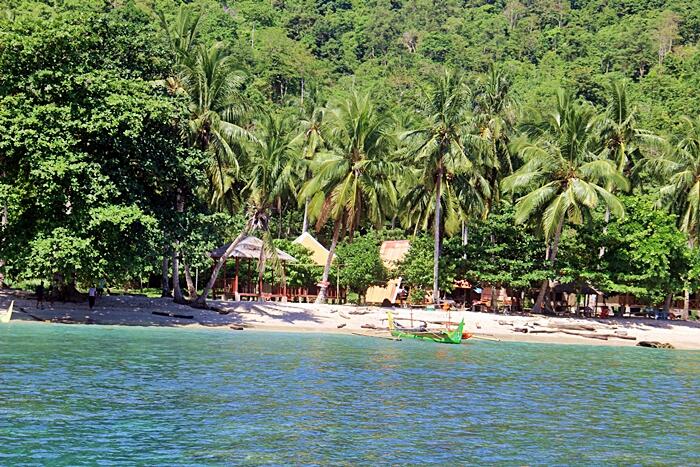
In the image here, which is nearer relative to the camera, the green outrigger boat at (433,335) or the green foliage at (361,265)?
the green outrigger boat at (433,335)

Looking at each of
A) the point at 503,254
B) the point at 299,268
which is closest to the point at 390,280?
the point at 299,268

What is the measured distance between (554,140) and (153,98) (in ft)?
66.5

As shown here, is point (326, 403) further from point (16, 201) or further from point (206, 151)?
point (206, 151)

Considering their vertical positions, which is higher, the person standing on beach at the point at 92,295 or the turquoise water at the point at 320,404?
the person standing on beach at the point at 92,295

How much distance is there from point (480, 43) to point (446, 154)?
78.8 metres

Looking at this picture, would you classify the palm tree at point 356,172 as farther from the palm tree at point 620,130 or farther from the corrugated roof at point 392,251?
the palm tree at point 620,130

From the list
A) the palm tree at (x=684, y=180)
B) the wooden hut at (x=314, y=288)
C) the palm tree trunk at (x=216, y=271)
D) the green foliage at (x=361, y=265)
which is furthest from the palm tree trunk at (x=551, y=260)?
the palm tree trunk at (x=216, y=271)

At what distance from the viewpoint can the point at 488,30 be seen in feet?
401

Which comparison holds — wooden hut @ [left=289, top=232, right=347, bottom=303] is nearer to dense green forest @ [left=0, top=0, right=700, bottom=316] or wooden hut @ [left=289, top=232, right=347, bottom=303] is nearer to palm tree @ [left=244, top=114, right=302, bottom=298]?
dense green forest @ [left=0, top=0, right=700, bottom=316]

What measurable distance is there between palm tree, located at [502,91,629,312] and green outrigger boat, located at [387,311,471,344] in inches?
346

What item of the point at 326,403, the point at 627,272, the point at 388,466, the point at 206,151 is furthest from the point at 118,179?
the point at 627,272

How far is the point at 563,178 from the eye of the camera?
42.9m

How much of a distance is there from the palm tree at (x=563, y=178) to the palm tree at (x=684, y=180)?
217 inches

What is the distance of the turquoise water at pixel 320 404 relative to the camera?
14.9 metres
